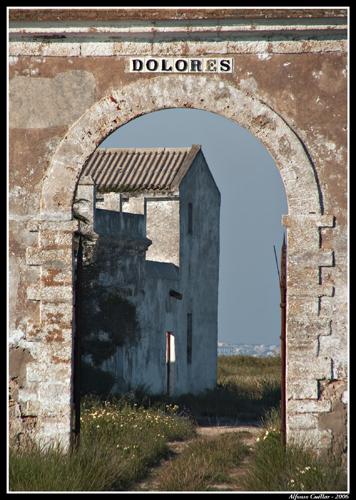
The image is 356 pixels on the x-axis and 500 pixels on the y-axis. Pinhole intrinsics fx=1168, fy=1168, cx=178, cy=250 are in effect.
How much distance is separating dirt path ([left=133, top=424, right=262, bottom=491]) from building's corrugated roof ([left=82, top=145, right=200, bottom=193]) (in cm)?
1007

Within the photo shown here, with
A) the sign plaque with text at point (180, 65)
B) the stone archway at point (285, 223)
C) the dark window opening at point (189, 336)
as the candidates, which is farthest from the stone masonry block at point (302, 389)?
the dark window opening at point (189, 336)

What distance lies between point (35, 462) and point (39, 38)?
455cm

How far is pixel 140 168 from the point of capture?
30062mm

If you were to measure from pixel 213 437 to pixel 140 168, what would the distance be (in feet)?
43.2

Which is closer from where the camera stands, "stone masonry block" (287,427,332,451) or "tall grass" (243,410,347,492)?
"tall grass" (243,410,347,492)

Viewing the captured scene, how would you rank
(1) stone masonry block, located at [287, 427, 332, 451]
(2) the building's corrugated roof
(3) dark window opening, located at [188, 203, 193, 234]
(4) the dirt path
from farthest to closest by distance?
1. (3) dark window opening, located at [188, 203, 193, 234]
2. (2) the building's corrugated roof
3. (4) the dirt path
4. (1) stone masonry block, located at [287, 427, 332, 451]

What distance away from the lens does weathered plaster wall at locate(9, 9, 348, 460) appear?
12.3 metres

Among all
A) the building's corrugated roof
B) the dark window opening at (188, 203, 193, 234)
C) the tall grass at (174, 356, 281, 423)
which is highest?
the building's corrugated roof

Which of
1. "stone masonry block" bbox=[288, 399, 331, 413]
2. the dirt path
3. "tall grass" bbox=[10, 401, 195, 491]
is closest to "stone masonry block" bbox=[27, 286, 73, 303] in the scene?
"tall grass" bbox=[10, 401, 195, 491]

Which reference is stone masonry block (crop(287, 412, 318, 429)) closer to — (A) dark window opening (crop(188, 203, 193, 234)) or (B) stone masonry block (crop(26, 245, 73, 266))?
(B) stone masonry block (crop(26, 245, 73, 266))

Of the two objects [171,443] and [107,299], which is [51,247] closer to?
[171,443]

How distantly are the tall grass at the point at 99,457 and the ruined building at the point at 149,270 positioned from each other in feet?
12.3

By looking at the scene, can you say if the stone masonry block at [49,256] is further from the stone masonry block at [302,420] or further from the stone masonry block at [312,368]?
the stone masonry block at [302,420]

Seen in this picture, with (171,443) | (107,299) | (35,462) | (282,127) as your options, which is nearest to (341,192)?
(282,127)
